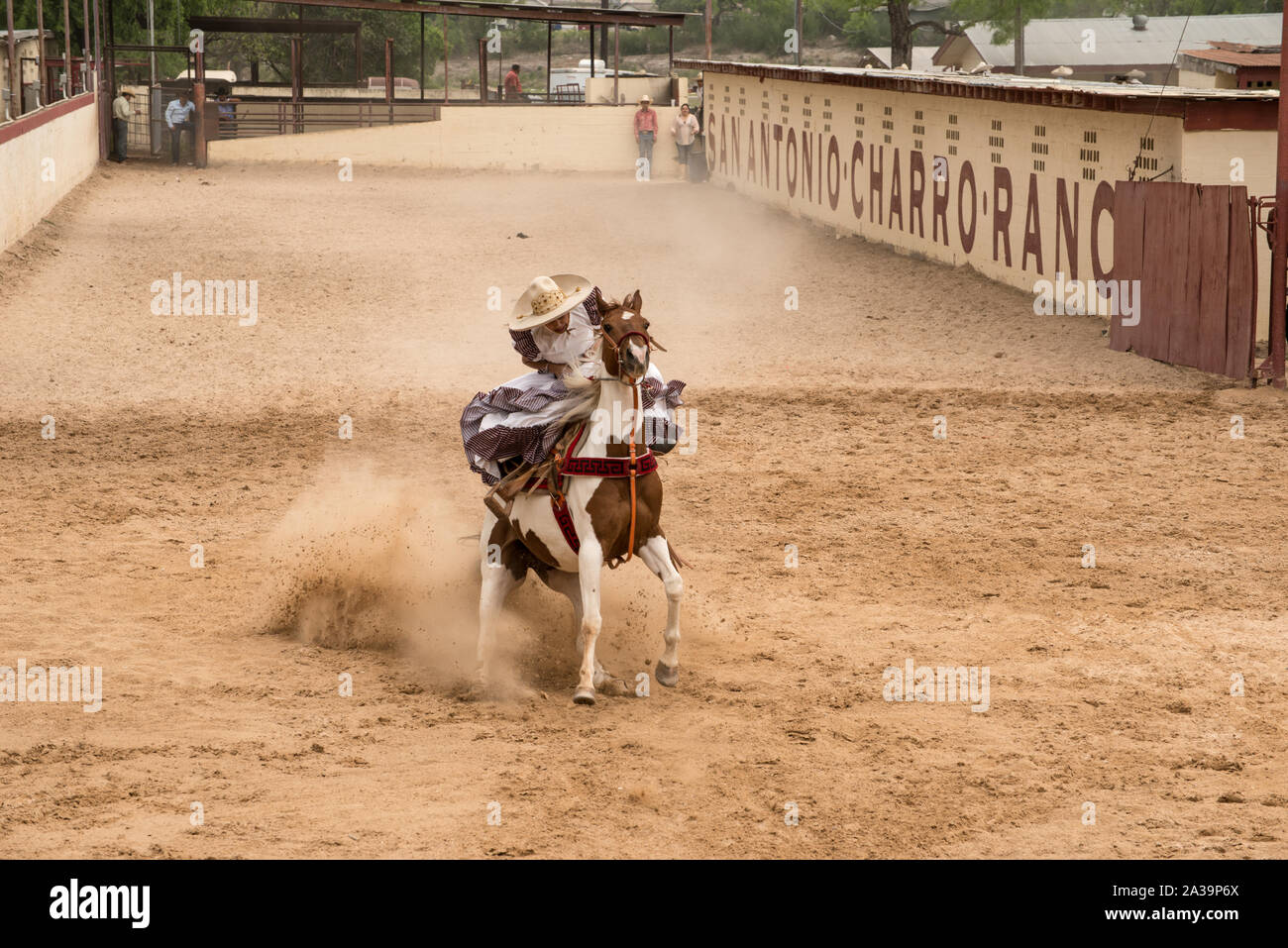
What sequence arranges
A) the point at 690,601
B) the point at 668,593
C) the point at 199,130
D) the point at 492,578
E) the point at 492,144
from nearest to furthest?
1. the point at 668,593
2. the point at 492,578
3. the point at 690,601
4. the point at 199,130
5. the point at 492,144

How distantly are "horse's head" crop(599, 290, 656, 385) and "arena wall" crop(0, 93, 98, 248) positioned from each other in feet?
60.9

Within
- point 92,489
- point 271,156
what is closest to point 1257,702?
point 92,489

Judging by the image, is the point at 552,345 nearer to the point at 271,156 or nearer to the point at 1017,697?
the point at 1017,697

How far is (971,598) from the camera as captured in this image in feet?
30.6

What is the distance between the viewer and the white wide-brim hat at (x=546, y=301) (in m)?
7.31

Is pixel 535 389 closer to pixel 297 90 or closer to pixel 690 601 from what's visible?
pixel 690 601

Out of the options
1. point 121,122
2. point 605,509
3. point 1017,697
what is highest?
point 121,122

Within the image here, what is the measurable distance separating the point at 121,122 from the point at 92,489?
3104 cm

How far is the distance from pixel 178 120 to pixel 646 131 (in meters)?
12.3

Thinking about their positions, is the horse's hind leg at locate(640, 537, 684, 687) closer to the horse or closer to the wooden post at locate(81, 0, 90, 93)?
the horse

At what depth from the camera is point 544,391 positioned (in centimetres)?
756

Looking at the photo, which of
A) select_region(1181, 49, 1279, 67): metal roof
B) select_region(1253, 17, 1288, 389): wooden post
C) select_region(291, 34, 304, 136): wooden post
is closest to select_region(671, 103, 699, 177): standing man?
select_region(291, 34, 304, 136): wooden post

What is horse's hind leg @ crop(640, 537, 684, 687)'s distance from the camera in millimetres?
7469

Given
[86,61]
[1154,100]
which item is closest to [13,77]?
[86,61]
